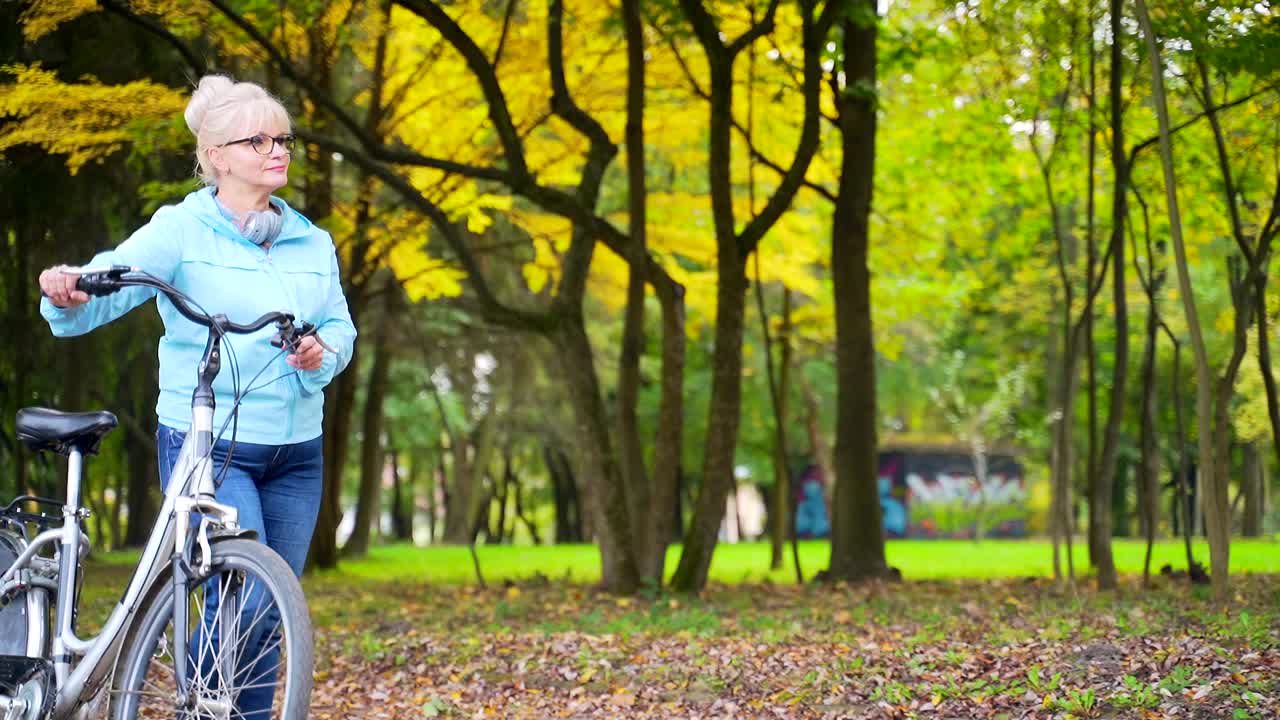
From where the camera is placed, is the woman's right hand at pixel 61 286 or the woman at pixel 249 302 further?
the woman at pixel 249 302

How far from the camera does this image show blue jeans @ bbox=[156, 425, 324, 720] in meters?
3.75

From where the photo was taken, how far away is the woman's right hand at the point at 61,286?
3684 mm

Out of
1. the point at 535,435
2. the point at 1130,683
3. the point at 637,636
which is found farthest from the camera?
the point at 535,435

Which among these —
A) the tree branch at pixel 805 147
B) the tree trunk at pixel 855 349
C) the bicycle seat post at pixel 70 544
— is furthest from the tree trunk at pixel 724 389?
the bicycle seat post at pixel 70 544

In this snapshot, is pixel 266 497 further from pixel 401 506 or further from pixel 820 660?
pixel 401 506

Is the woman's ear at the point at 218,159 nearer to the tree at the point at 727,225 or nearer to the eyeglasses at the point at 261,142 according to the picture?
the eyeglasses at the point at 261,142

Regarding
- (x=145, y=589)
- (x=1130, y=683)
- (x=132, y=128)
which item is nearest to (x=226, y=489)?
(x=145, y=589)

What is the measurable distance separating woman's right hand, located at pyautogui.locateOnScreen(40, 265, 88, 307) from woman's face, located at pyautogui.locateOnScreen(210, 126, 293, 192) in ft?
1.87

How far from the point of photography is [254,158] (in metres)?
4.08

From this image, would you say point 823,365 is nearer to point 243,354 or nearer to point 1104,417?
point 1104,417

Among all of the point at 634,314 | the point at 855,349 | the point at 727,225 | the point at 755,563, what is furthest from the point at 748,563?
the point at 727,225

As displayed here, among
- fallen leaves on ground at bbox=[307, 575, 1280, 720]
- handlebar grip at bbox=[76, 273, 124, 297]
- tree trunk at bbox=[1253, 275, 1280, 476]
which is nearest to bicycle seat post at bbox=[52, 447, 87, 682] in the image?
handlebar grip at bbox=[76, 273, 124, 297]

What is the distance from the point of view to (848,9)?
11281 millimetres

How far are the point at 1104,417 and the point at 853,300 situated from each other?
22571 mm
